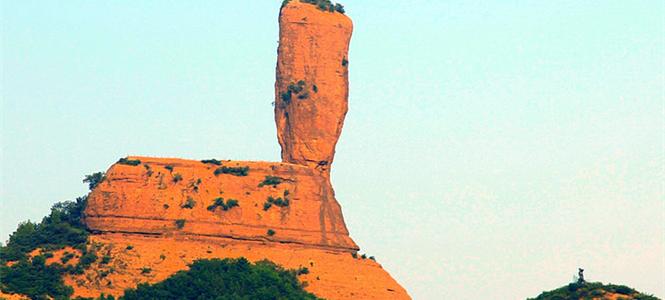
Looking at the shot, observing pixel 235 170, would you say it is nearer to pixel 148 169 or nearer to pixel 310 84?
pixel 148 169

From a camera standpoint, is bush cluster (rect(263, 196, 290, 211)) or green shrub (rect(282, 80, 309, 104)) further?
green shrub (rect(282, 80, 309, 104))

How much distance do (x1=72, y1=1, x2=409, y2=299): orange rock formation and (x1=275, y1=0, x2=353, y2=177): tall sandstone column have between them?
4.55m

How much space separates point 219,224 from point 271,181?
5.63 metres

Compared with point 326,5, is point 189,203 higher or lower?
lower

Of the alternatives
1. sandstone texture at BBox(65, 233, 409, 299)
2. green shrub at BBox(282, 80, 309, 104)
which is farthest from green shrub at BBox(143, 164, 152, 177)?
green shrub at BBox(282, 80, 309, 104)

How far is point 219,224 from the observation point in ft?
510

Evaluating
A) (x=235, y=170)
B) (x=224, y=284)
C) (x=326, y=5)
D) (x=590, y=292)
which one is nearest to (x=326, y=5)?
(x=326, y=5)

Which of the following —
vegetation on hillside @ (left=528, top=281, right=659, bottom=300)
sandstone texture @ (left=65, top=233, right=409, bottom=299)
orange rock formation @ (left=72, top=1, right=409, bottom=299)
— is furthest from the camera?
orange rock formation @ (left=72, top=1, right=409, bottom=299)

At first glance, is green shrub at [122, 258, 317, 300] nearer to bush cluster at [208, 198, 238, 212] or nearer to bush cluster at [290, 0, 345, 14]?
bush cluster at [208, 198, 238, 212]

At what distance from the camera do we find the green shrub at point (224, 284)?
147875mm

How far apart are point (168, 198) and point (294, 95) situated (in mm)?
15970

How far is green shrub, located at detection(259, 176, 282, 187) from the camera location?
158 m

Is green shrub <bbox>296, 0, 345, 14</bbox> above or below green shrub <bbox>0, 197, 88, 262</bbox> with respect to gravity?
above

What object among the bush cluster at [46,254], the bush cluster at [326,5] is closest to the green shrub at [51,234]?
the bush cluster at [46,254]
